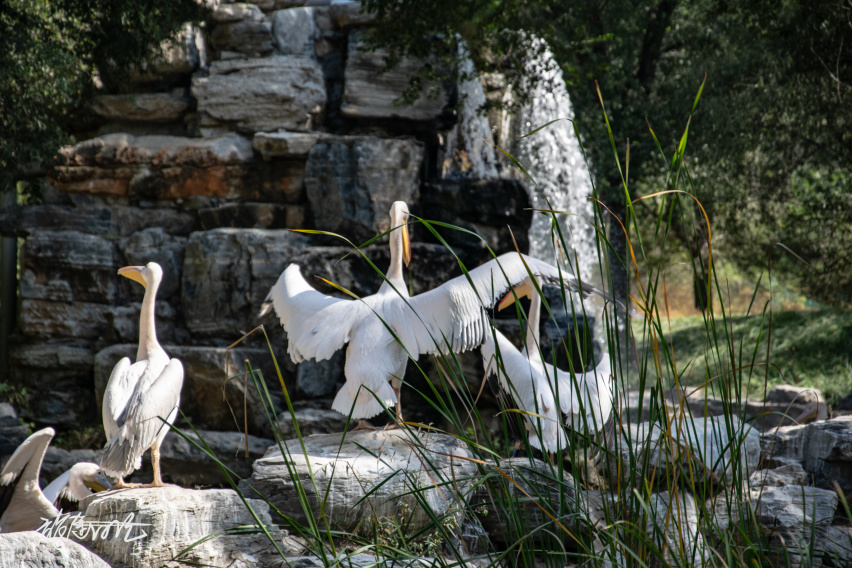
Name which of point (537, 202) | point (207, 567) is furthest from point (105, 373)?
point (537, 202)

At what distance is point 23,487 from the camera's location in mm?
3244

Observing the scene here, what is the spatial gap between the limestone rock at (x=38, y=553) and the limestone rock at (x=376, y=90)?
532 cm

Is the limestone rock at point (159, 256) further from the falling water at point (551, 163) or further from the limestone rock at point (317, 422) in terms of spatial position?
the falling water at point (551, 163)

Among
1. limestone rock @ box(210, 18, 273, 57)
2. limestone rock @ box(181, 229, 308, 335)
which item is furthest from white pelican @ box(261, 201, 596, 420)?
limestone rock @ box(210, 18, 273, 57)

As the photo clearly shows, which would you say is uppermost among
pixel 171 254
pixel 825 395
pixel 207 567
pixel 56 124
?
pixel 56 124

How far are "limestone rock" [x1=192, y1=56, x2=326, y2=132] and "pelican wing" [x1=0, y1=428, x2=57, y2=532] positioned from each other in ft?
13.8

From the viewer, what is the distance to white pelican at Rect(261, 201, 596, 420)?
11.0ft

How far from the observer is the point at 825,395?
272 inches

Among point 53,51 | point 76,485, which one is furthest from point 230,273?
point 76,485

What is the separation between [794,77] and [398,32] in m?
4.24

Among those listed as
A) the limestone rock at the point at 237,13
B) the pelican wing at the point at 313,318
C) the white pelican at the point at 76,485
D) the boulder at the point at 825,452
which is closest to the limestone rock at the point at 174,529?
the pelican wing at the point at 313,318

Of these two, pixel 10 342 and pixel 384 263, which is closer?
pixel 384 263

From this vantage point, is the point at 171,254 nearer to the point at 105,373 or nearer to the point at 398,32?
the point at 105,373

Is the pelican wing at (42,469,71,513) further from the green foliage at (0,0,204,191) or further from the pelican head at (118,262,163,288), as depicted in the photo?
the green foliage at (0,0,204,191)
